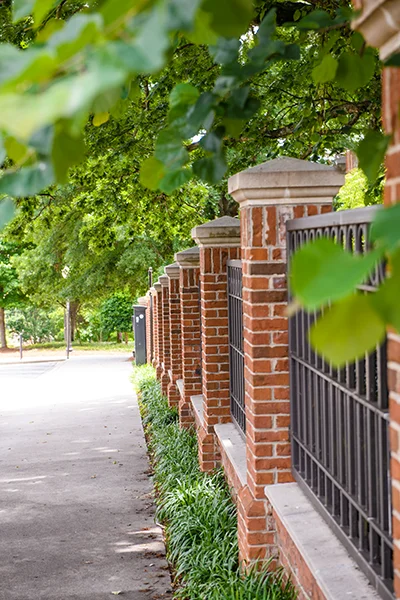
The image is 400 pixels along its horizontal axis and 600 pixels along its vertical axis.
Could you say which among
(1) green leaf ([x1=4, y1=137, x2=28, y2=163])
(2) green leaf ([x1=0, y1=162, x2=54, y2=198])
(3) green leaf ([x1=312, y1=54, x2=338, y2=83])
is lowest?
(2) green leaf ([x1=0, y1=162, x2=54, y2=198])

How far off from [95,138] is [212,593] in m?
6.82

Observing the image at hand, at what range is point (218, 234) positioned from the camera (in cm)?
760

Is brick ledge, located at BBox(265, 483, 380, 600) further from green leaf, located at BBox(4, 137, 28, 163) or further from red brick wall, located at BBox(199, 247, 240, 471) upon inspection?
red brick wall, located at BBox(199, 247, 240, 471)

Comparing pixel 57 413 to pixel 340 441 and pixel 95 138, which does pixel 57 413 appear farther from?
pixel 340 441

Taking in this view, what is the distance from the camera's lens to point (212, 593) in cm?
487

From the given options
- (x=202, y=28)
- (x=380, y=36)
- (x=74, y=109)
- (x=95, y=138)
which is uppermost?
(x=95, y=138)

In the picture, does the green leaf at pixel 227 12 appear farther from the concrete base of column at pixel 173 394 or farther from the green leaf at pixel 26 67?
the concrete base of column at pixel 173 394

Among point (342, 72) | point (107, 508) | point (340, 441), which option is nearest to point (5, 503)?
point (107, 508)

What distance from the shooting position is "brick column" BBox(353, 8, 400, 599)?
1.86 meters

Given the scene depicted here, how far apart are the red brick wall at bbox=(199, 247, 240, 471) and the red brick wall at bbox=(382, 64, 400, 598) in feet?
17.8

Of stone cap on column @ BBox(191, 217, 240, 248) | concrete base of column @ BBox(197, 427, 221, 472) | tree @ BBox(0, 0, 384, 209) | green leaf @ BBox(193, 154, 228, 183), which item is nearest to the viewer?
tree @ BBox(0, 0, 384, 209)

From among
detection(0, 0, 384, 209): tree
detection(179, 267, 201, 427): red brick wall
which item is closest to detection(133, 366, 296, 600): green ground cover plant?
detection(179, 267, 201, 427): red brick wall

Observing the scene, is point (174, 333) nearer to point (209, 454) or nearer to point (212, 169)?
point (209, 454)

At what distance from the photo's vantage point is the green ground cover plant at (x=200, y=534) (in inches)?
185
